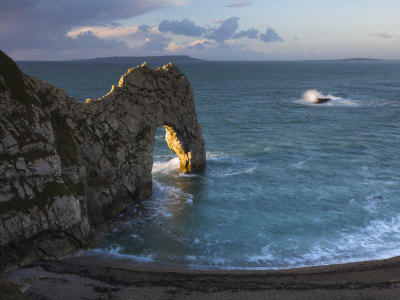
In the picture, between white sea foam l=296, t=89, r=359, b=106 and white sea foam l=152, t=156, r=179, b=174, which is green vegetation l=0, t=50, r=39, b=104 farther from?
white sea foam l=296, t=89, r=359, b=106

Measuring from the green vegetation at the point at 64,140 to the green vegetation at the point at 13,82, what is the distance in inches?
98.2

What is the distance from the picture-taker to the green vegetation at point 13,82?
23.8 m

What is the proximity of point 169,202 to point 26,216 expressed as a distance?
1361 cm

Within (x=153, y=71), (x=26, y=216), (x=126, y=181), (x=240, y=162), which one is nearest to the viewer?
(x=26, y=216)

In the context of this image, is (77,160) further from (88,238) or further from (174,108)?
(174,108)

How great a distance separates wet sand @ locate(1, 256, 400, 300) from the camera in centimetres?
1945

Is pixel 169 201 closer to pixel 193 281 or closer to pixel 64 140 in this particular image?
pixel 64 140

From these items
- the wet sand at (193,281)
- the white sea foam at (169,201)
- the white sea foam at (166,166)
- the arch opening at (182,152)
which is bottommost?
the wet sand at (193,281)

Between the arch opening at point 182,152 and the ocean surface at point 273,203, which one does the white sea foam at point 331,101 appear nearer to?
the ocean surface at point 273,203

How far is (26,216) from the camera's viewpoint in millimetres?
22391

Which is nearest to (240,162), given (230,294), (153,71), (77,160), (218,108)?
(153,71)

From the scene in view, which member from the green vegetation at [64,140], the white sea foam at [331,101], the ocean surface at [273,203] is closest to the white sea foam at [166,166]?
the ocean surface at [273,203]

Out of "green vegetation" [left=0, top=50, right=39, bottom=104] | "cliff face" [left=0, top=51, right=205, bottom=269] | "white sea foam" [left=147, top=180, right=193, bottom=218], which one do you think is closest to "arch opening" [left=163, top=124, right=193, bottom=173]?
"cliff face" [left=0, top=51, right=205, bottom=269]

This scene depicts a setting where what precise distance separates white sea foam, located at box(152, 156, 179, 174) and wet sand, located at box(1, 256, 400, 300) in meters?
19.2
